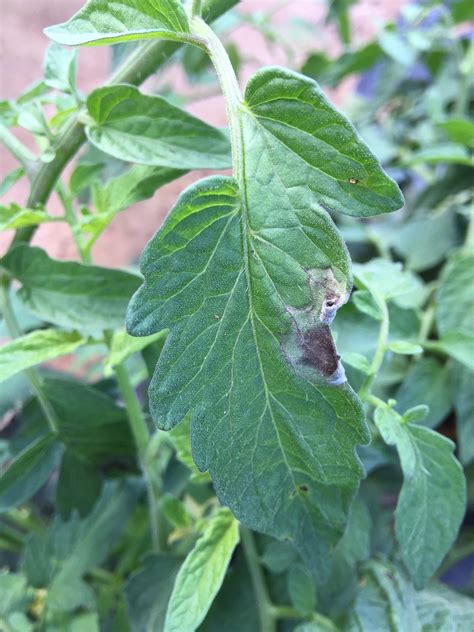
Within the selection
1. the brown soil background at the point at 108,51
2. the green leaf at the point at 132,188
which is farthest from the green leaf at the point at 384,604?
the brown soil background at the point at 108,51

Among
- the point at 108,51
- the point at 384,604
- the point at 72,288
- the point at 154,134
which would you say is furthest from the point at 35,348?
the point at 108,51

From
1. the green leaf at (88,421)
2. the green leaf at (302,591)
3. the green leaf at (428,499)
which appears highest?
the green leaf at (428,499)

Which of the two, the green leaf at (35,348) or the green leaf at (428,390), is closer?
the green leaf at (35,348)

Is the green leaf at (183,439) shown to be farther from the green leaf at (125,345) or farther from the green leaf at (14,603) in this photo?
the green leaf at (14,603)

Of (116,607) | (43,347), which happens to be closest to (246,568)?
(116,607)

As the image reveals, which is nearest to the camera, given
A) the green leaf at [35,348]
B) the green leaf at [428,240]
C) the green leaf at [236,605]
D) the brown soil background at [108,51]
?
the green leaf at [35,348]

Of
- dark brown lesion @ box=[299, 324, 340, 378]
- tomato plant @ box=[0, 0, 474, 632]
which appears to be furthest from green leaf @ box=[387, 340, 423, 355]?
dark brown lesion @ box=[299, 324, 340, 378]
